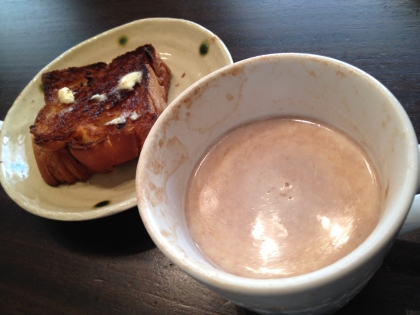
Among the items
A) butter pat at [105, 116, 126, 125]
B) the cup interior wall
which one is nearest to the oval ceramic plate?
butter pat at [105, 116, 126, 125]

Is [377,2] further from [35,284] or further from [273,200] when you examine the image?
[35,284]

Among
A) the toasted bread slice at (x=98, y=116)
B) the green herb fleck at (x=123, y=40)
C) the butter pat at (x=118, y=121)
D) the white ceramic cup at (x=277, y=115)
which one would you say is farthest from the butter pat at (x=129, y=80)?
the white ceramic cup at (x=277, y=115)

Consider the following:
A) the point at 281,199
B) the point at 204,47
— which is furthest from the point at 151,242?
the point at 204,47

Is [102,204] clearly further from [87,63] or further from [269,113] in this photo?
[87,63]

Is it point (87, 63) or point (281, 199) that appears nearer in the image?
point (281, 199)

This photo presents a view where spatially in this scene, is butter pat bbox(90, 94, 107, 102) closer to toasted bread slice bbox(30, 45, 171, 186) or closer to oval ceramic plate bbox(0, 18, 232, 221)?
toasted bread slice bbox(30, 45, 171, 186)

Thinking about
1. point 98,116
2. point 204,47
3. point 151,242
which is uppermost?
point 204,47

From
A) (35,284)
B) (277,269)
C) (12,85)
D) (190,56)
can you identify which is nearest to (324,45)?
(190,56)

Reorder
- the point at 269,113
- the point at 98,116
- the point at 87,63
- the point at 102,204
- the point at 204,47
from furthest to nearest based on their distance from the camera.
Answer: the point at 87,63 < the point at 204,47 < the point at 98,116 < the point at 102,204 < the point at 269,113
